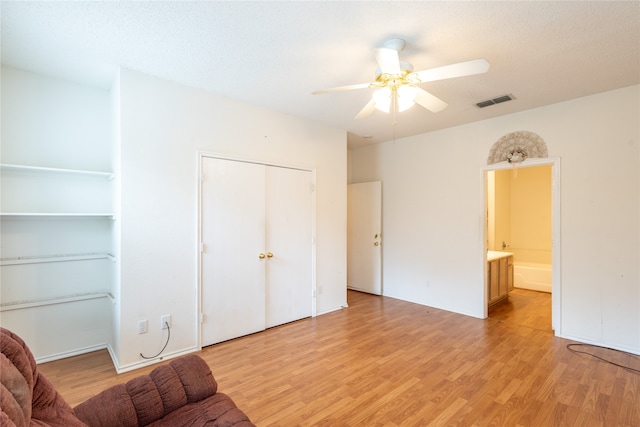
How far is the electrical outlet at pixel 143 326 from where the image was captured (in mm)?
2743

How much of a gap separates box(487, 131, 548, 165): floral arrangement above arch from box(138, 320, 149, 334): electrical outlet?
14.5 ft

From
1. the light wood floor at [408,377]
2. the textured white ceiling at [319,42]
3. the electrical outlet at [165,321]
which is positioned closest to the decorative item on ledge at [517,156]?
the textured white ceiling at [319,42]

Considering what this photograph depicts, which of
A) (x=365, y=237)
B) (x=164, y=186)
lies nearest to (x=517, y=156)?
(x=365, y=237)

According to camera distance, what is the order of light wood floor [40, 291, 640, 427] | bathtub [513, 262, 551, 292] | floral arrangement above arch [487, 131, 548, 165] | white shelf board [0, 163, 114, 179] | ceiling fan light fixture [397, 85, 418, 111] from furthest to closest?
bathtub [513, 262, 551, 292], floral arrangement above arch [487, 131, 548, 165], white shelf board [0, 163, 114, 179], ceiling fan light fixture [397, 85, 418, 111], light wood floor [40, 291, 640, 427]

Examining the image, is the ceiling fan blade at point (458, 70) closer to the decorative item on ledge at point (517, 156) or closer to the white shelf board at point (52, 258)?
the decorative item on ledge at point (517, 156)

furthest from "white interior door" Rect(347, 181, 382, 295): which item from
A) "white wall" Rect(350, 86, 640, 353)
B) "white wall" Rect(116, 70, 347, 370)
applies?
"white wall" Rect(116, 70, 347, 370)

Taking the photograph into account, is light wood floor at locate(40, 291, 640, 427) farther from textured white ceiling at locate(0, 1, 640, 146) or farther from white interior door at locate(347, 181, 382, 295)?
textured white ceiling at locate(0, 1, 640, 146)

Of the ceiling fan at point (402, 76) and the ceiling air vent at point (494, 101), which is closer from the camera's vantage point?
the ceiling fan at point (402, 76)

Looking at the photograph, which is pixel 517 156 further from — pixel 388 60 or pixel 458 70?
pixel 388 60

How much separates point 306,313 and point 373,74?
3.02 meters

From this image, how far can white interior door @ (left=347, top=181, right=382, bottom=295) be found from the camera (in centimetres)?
526

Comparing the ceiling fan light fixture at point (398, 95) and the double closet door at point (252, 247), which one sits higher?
the ceiling fan light fixture at point (398, 95)

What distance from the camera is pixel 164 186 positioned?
2.90 m

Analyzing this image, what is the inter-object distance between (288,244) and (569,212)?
3.29 metres
